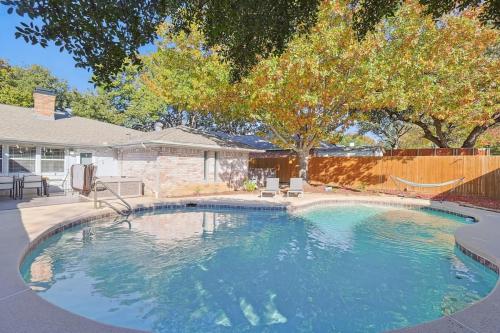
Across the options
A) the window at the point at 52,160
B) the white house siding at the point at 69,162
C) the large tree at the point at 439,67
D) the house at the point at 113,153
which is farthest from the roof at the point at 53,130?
the large tree at the point at 439,67

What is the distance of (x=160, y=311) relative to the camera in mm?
4617

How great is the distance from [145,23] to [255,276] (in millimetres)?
4867

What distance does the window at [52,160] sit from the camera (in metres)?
15.4

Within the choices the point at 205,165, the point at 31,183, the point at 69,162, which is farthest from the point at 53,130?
the point at 205,165

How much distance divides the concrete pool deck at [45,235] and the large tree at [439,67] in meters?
5.97

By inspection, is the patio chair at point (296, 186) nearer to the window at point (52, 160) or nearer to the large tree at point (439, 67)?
the large tree at point (439, 67)

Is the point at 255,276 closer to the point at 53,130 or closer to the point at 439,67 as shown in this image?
the point at 53,130

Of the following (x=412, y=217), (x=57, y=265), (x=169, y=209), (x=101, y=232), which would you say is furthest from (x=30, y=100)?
(x=412, y=217)

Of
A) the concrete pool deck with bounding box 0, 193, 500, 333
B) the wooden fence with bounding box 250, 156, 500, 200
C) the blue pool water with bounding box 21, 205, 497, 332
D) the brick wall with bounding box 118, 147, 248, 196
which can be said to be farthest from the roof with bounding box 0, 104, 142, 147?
the wooden fence with bounding box 250, 156, 500, 200

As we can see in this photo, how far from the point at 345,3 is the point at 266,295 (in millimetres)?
14591

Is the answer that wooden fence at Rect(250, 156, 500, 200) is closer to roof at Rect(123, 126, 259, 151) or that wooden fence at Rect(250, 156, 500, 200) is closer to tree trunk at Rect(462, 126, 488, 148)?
roof at Rect(123, 126, 259, 151)

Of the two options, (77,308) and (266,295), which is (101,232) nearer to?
(77,308)

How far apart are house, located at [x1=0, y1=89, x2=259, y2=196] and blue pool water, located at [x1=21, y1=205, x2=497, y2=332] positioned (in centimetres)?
582

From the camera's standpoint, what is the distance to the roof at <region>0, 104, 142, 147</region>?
14344 millimetres
